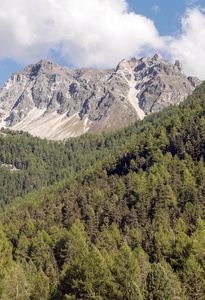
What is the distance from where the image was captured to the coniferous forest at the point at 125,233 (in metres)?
30.7

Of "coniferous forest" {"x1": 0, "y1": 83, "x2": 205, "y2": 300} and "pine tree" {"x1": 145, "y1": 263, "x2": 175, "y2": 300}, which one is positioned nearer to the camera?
"pine tree" {"x1": 145, "y1": 263, "x2": 175, "y2": 300}

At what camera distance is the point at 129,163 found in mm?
118625

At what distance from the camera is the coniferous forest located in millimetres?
30719

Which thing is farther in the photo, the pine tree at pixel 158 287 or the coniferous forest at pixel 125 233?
the coniferous forest at pixel 125 233

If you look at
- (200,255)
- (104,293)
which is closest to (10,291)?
(104,293)

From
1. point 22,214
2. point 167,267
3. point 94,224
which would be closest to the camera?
point 167,267

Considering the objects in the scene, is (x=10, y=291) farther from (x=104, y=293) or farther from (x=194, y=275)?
(x=194, y=275)

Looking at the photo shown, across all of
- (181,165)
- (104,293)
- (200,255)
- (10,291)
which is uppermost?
(181,165)

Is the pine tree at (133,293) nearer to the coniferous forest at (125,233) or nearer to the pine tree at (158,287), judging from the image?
the coniferous forest at (125,233)

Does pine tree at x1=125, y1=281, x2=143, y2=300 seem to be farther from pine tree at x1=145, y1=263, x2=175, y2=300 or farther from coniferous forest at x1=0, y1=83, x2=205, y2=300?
pine tree at x1=145, y1=263, x2=175, y2=300

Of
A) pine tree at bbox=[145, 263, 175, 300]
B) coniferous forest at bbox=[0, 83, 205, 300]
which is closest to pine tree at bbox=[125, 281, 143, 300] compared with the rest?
coniferous forest at bbox=[0, 83, 205, 300]

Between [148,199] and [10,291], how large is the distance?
5337 centimetres

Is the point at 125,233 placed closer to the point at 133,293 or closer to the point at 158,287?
the point at 158,287

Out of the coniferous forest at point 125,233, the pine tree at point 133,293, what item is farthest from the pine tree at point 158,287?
the pine tree at point 133,293
